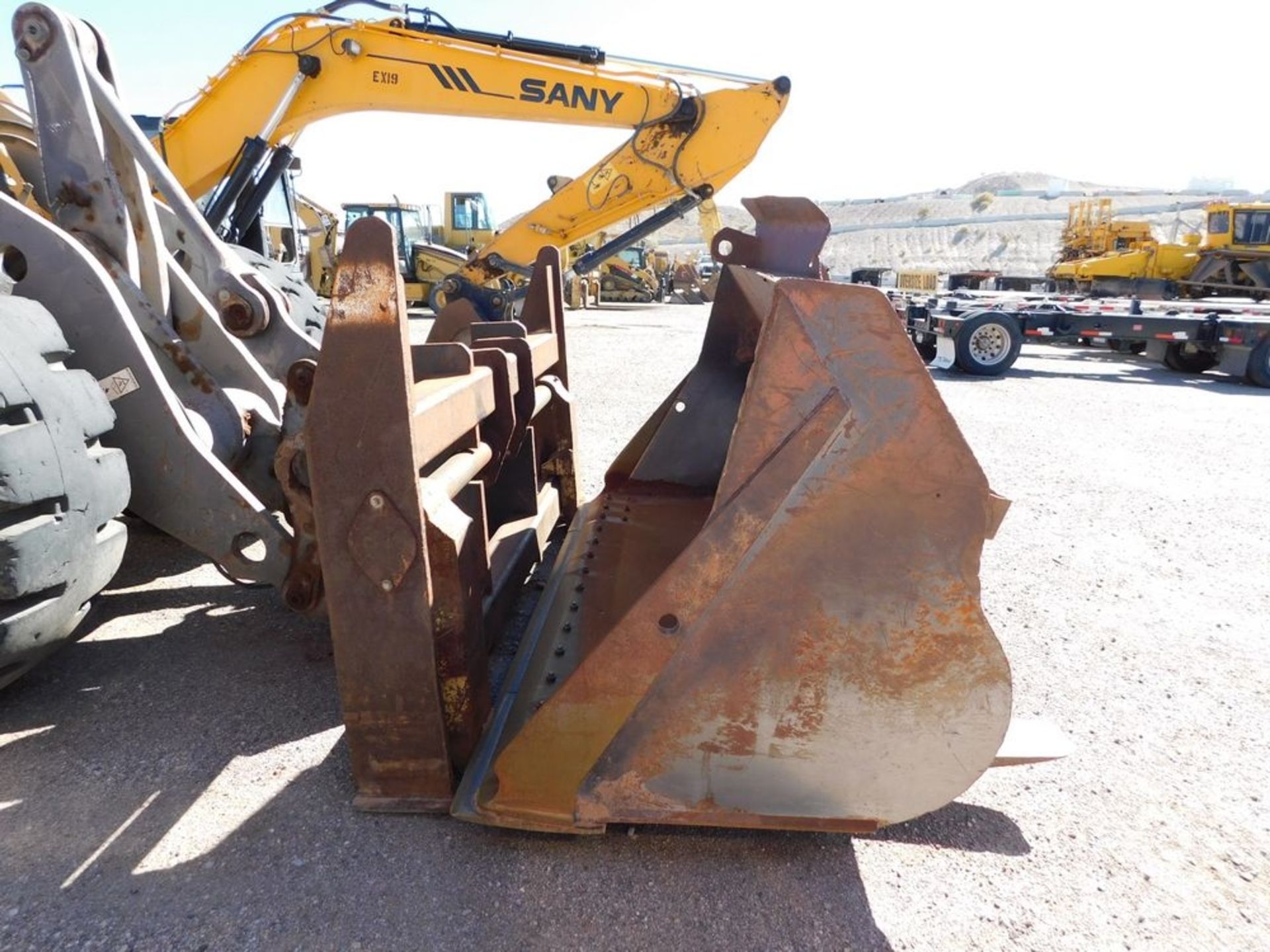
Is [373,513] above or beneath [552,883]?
above

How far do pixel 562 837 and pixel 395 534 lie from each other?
0.84m

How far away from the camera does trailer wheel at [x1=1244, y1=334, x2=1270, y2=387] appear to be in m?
10.1

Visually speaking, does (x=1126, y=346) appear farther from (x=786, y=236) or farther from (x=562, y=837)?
(x=562, y=837)

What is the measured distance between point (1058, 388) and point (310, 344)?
9.40 metres

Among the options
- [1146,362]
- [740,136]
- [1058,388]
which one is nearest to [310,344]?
[740,136]

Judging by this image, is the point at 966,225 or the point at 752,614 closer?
the point at 752,614

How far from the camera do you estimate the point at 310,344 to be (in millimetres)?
3391

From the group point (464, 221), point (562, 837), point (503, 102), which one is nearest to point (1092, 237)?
point (464, 221)

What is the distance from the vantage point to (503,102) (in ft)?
27.0

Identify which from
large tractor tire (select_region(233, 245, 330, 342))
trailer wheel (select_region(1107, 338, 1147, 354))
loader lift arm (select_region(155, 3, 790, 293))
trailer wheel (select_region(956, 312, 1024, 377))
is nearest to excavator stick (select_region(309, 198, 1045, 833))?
large tractor tire (select_region(233, 245, 330, 342))

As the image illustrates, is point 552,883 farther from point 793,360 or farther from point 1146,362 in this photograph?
point 1146,362

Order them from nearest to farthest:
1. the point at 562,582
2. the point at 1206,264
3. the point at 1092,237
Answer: the point at 562,582 → the point at 1206,264 → the point at 1092,237

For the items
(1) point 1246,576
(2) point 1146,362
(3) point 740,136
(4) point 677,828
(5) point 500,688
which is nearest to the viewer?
(4) point 677,828

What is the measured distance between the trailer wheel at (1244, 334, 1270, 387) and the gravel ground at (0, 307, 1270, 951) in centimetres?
901
